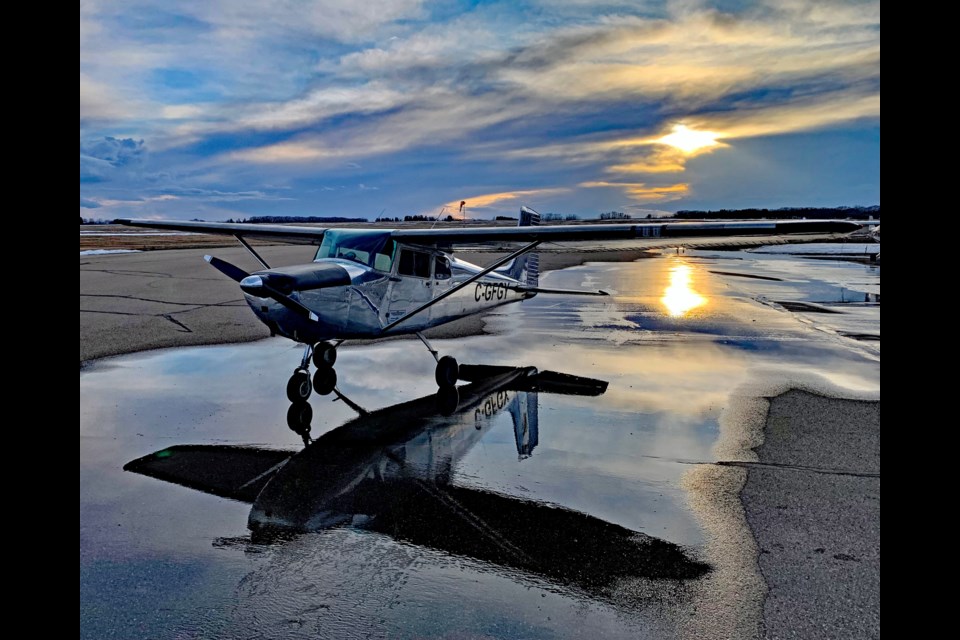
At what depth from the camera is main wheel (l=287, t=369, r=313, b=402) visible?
25.0 feet

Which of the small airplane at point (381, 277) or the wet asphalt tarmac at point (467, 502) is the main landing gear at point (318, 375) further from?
the wet asphalt tarmac at point (467, 502)

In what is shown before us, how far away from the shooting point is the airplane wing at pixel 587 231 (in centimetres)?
675

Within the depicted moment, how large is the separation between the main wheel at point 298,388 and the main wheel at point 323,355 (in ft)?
3.03

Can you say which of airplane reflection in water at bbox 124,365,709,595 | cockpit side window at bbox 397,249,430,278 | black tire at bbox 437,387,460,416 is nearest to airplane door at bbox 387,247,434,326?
cockpit side window at bbox 397,249,430,278

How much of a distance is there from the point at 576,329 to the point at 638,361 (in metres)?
A: 3.52

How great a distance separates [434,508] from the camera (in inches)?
193

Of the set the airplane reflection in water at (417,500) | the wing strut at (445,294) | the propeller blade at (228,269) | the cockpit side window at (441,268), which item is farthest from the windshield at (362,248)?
the airplane reflection in water at (417,500)

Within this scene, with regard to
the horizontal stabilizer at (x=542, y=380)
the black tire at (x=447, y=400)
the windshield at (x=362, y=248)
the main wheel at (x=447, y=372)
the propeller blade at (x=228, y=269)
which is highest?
the windshield at (x=362, y=248)

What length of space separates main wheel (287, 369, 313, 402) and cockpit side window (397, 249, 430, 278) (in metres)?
2.14

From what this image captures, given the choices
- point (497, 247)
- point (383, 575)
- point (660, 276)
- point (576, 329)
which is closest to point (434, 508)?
point (383, 575)

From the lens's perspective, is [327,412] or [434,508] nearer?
[434,508]

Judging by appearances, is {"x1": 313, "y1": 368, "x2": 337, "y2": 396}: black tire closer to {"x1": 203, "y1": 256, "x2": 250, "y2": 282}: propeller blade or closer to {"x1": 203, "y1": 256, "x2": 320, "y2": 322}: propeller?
{"x1": 203, "y1": 256, "x2": 320, "y2": 322}: propeller

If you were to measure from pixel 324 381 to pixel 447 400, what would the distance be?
195 centimetres
